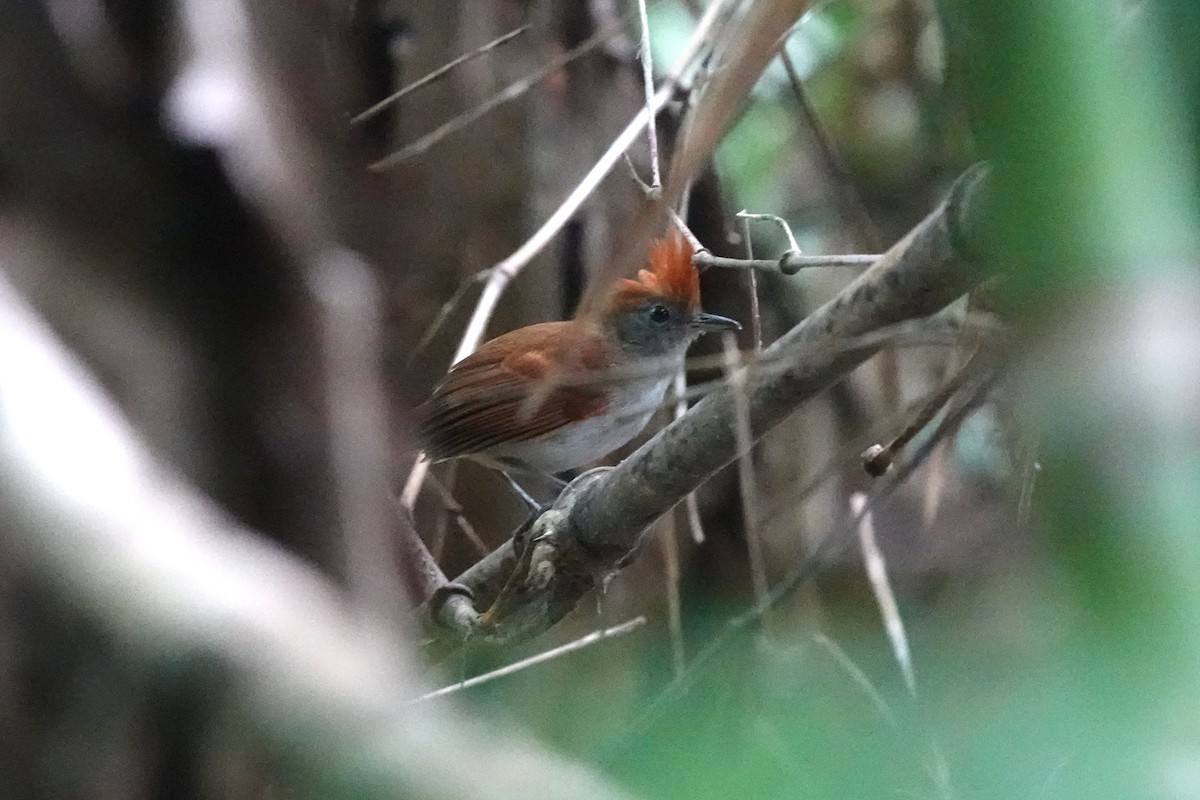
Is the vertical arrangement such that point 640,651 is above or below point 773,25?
below

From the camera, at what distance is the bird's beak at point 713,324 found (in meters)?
1.62

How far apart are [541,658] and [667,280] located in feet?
2.33

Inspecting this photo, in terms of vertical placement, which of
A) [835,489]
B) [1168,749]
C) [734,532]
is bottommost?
[835,489]

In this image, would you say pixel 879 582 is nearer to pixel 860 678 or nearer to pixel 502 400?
pixel 502 400

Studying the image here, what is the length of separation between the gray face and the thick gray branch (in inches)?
13.1

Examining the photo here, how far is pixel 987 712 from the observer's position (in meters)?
0.33

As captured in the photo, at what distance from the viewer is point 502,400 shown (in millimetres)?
1389

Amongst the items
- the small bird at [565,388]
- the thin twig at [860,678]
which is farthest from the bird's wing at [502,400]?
the thin twig at [860,678]

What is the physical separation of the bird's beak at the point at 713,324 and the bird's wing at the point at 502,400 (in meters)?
0.26

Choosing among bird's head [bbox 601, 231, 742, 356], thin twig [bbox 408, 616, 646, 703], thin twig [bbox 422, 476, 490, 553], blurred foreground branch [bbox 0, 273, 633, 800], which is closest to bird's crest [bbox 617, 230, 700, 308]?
bird's head [bbox 601, 231, 742, 356]

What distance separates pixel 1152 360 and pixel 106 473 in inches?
27.6

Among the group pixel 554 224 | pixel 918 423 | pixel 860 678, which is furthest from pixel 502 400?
pixel 860 678

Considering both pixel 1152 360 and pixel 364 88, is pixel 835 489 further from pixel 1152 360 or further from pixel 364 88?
pixel 1152 360

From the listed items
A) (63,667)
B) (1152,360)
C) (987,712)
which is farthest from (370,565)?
(1152,360)
